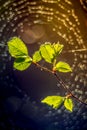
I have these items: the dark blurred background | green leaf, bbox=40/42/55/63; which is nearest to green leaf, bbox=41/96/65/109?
green leaf, bbox=40/42/55/63

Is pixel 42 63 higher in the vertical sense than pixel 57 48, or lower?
lower

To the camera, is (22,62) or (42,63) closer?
(22,62)

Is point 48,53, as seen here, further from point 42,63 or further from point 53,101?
point 42,63

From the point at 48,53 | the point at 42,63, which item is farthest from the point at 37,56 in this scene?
the point at 42,63

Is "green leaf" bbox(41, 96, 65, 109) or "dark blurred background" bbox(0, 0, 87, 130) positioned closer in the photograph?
"green leaf" bbox(41, 96, 65, 109)

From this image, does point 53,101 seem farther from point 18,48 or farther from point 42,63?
point 42,63

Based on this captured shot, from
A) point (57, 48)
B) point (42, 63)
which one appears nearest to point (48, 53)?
point (57, 48)

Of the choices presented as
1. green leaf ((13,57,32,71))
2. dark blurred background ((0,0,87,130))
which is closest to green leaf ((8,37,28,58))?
green leaf ((13,57,32,71))

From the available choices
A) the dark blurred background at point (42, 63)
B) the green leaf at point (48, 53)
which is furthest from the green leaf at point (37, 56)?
the dark blurred background at point (42, 63)

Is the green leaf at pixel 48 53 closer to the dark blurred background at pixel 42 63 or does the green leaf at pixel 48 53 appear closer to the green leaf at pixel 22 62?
the green leaf at pixel 22 62

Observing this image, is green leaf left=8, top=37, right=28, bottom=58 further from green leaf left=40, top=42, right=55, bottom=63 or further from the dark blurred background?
the dark blurred background

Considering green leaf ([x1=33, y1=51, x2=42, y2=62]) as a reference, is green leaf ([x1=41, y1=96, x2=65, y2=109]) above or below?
below
